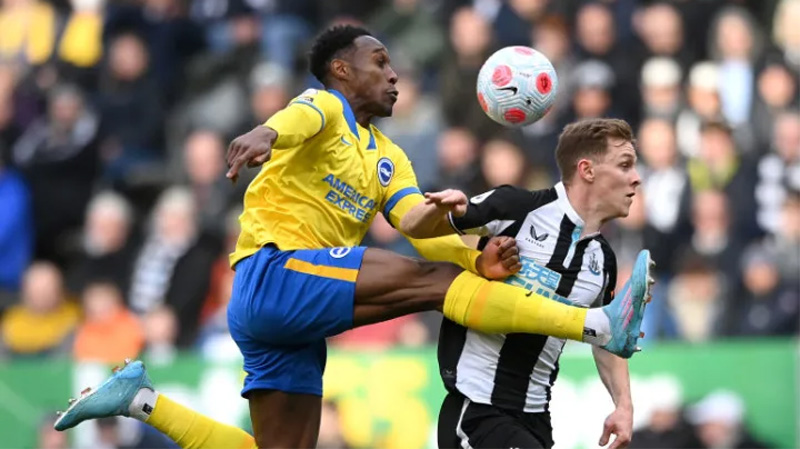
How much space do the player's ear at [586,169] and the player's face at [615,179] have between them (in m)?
0.02

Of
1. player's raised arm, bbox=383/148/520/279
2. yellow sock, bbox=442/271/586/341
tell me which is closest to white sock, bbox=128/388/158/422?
player's raised arm, bbox=383/148/520/279

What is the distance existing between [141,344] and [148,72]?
150 inches

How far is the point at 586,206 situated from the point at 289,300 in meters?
1.45

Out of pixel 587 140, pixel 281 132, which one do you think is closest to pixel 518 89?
pixel 587 140

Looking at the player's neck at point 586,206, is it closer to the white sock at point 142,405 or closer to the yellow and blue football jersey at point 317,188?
the yellow and blue football jersey at point 317,188

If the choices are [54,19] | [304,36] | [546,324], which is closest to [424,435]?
[546,324]

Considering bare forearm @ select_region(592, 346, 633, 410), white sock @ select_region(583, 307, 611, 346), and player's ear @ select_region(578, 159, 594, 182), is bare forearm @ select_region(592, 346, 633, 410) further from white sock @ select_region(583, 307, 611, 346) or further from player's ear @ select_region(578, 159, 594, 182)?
player's ear @ select_region(578, 159, 594, 182)

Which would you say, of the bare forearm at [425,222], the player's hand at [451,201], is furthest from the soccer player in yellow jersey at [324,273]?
the player's hand at [451,201]

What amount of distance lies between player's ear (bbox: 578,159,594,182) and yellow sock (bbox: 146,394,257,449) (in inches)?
87.3

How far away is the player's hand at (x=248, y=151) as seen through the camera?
21.9ft

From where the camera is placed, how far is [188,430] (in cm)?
805

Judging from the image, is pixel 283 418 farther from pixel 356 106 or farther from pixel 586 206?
pixel 586 206

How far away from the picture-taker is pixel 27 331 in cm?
1370

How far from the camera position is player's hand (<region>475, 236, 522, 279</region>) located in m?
7.20
